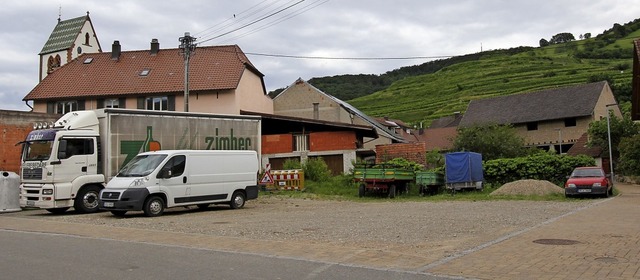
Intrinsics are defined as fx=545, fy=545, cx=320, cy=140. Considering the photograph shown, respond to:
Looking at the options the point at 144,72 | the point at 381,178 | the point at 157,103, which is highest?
the point at 144,72

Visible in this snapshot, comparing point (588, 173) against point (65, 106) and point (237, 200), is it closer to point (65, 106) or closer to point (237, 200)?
point (237, 200)

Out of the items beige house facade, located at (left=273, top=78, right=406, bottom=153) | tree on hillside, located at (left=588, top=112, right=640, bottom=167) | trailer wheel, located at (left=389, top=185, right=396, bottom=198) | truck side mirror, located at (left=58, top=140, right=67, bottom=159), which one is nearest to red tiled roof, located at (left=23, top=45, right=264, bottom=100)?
beige house facade, located at (left=273, top=78, right=406, bottom=153)

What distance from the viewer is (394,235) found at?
40.0 feet

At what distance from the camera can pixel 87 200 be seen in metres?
19.1

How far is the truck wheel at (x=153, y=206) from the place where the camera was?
17438 mm

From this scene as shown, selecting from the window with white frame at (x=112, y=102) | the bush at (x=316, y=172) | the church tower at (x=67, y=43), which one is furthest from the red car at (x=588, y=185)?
the church tower at (x=67, y=43)

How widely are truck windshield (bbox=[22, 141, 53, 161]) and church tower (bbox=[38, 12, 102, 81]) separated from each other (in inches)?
1526

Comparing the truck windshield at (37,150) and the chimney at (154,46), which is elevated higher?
the chimney at (154,46)

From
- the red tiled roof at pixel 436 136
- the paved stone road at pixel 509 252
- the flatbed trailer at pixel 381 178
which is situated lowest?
the paved stone road at pixel 509 252

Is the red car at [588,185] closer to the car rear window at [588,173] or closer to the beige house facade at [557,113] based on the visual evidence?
the car rear window at [588,173]

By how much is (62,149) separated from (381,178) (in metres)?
14.7

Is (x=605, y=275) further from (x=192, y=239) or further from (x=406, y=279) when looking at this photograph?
(x=192, y=239)

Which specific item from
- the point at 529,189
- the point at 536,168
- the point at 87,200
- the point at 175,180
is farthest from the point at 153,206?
the point at 536,168

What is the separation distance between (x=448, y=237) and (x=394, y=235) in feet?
3.87
